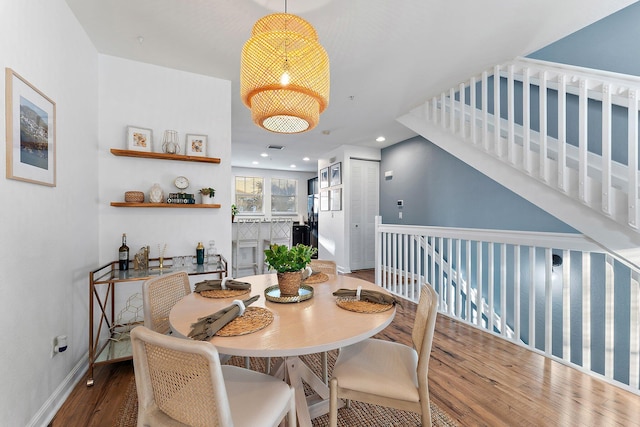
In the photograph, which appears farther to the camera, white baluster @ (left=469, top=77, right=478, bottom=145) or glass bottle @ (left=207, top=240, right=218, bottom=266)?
white baluster @ (left=469, top=77, right=478, bottom=145)

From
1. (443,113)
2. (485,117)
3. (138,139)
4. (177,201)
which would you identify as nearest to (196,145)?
(138,139)

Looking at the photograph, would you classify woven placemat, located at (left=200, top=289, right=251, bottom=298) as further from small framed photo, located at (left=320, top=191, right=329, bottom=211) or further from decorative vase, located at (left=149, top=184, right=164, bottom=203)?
small framed photo, located at (left=320, top=191, right=329, bottom=211)

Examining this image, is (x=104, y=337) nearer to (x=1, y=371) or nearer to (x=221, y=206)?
(x=1, y=371)

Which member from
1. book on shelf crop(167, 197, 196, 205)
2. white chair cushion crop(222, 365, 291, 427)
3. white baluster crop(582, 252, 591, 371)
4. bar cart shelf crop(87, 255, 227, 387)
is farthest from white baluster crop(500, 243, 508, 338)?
book on shelf crop(167, 197, 196, 205)

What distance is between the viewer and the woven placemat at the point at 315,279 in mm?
1789

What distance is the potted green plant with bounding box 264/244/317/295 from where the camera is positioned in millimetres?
1428

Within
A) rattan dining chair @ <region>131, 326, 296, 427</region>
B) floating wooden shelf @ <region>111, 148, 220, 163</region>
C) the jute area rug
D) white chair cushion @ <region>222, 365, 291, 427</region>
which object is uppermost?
floating wooden shelf @ <region>111, 148, 220, 163</region>

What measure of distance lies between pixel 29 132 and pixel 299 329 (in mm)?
1799

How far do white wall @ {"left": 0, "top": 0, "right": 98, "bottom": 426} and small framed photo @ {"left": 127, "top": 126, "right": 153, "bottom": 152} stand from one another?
0.26m

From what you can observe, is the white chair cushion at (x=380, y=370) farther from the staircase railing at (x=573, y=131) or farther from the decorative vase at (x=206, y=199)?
the staircase railing at (x=573, y=131)

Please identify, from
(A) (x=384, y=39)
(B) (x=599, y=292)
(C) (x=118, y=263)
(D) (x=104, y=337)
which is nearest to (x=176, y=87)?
(C) (x=118, y=263)

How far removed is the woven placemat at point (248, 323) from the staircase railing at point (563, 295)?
221 cm

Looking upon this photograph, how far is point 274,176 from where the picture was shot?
8344mm

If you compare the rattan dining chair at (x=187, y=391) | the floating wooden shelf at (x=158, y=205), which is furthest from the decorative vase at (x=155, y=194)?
the rattan dining chair at (x=187, y=391)
